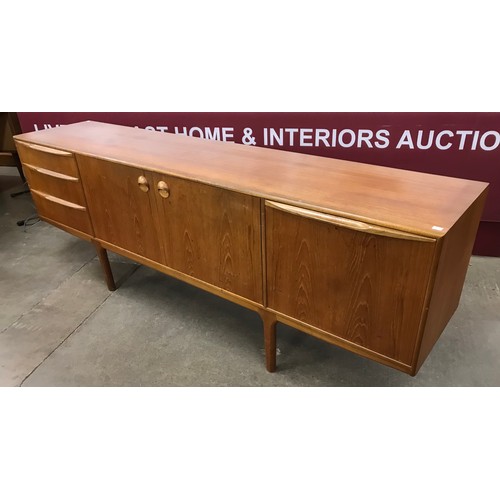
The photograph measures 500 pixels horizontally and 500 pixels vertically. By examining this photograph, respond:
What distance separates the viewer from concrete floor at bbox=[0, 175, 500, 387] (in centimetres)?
196

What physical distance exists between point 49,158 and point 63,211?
0.32m

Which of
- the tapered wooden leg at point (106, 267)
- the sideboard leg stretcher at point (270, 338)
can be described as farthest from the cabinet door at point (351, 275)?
the tapered wooden leg at point (106, 267)

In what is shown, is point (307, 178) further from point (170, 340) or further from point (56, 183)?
point (56, 183)

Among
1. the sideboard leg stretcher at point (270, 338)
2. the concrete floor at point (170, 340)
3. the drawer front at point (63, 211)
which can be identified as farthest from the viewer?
the drawer front at point (63, 211)

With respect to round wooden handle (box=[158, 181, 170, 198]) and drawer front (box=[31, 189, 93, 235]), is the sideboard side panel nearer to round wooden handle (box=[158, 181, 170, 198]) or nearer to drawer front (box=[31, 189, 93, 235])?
round wooden handle (box=[158, 181, 170, 198])

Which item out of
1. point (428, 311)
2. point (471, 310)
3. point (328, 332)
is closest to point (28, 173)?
point (328, 332)

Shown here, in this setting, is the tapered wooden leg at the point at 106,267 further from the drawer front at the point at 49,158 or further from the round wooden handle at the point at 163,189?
the round wooden handle at the point at 163,189

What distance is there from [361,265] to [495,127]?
1614 millimetres

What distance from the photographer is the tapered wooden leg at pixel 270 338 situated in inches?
70.9

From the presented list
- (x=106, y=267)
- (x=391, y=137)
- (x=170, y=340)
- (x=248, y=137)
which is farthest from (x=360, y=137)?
(x=106, y=267)

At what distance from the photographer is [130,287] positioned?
2.68 metres

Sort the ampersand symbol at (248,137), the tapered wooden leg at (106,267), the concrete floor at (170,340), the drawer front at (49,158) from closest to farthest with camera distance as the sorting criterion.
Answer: the concrete floor at (170,340) → the drawer front at (49,158) → the tapered wooden leg at (106,267) → the ampersand symbol at (248,137)

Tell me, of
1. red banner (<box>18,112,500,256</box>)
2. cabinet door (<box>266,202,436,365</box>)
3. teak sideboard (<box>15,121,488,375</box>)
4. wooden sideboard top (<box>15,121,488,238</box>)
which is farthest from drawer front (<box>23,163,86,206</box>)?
cabinet door (<box>266,202,436,365</box>)

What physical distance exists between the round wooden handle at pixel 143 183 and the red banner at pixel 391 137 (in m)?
1.13
